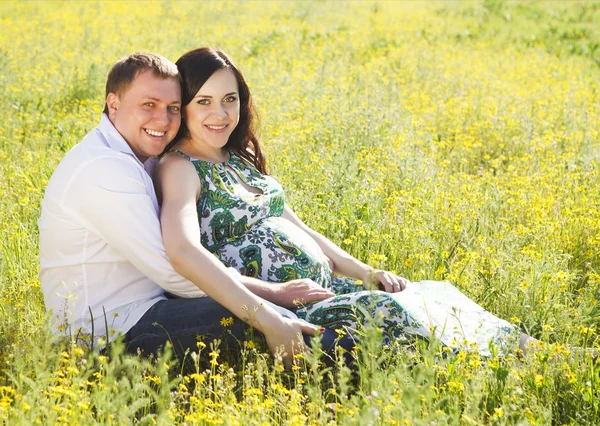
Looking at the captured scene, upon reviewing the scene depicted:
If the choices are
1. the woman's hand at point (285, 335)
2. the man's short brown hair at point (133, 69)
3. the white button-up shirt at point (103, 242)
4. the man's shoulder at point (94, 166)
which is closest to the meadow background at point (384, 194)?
the woman's hand at point (285, 335)

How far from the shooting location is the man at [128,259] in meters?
2.66

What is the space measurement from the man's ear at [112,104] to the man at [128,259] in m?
0.01

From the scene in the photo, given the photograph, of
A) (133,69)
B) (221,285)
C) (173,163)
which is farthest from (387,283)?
(133,69)

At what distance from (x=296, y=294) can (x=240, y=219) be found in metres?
0.44

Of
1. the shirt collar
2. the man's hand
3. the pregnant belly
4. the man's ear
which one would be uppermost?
the man's ear

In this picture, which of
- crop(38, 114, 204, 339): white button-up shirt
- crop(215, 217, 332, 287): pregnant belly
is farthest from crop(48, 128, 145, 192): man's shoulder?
crop(215, 217, 332, 287): pregnant belly

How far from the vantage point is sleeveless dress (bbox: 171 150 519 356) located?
272cm

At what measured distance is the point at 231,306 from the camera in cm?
266

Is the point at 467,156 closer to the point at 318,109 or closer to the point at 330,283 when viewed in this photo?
the point at 318,109

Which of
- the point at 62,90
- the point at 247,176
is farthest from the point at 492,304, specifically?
the point at 62,90

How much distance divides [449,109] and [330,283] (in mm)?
4024

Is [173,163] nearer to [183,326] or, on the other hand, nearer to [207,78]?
[207,78]

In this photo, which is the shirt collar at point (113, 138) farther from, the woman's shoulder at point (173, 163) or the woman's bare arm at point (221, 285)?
the woman's bare arm at point (221, 285)

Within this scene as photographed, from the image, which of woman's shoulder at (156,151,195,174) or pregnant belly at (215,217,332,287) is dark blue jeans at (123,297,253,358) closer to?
pregnant belly at (215,217,332,287)
